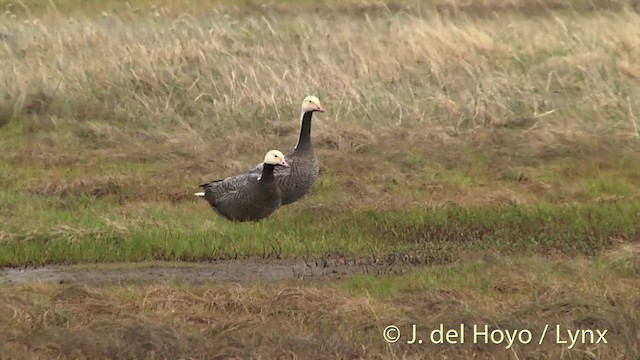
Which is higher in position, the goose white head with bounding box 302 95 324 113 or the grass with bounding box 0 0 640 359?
the goose white head with bounding box 302 95 324 113

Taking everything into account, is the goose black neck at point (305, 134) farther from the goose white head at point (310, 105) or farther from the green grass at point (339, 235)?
the green grass at point (339, 235)

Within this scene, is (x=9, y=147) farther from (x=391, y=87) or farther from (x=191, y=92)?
(x=391, y=87)

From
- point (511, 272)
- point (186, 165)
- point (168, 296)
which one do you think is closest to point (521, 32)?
point (186, 165)

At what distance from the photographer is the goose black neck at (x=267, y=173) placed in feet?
33.9

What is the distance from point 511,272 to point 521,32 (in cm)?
1133

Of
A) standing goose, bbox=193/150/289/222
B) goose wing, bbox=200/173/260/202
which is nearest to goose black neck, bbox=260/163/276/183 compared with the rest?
standing goose, bbox=193/150/289/222

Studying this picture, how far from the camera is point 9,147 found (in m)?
14.1

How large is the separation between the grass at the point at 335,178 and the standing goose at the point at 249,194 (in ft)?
0.64

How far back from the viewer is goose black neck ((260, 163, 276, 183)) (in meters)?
10.3

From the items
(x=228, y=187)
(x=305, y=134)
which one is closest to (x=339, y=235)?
(x=228, y=187)

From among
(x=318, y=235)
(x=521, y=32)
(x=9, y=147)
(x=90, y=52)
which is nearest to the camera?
(x=318, y=235)

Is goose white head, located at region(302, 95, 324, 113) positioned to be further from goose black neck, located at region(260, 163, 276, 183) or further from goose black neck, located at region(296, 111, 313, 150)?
goose black neck, located at region(260, 163, 276, 183)

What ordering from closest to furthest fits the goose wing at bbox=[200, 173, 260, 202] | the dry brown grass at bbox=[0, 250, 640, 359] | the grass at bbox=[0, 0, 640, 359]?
1. the dry brown grass at bbox=[0, 250, 640, 359]
2. the grass at bbox=[0, 0, 640, 359]
3. the goose wing at bbox=[200, 173, 260, 202]

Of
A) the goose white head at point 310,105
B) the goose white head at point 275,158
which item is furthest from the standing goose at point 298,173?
the goose white head at point 275,158
